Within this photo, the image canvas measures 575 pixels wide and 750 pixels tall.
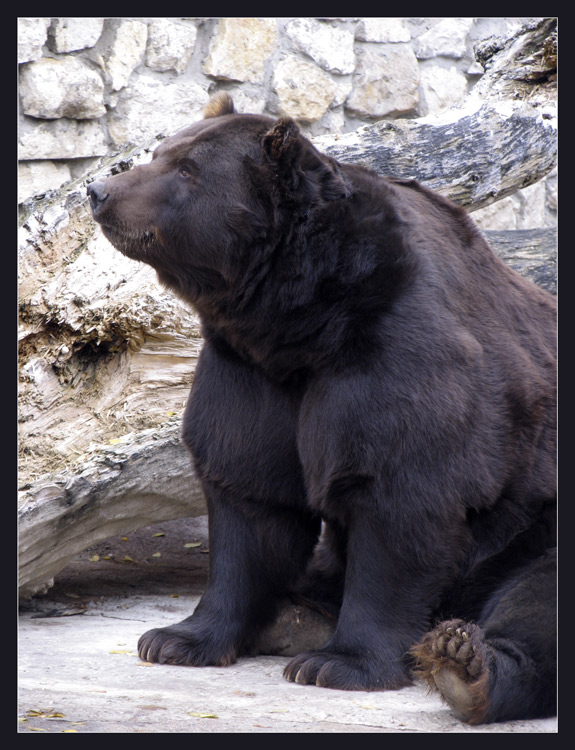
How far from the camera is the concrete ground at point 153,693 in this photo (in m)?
2.63

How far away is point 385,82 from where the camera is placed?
4520mm

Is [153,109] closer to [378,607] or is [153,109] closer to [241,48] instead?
[241,48]

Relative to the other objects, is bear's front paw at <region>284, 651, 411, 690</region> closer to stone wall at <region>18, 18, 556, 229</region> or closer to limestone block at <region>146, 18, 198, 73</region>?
stone wall at <region>18, 18, 556, 229</region>

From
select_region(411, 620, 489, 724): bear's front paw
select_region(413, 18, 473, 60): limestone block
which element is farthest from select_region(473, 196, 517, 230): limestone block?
select_region(411, 620, 489, 724): bear's front paw

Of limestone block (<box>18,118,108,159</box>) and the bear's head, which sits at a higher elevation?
limestone block (<box>18,118,108,159</box>)

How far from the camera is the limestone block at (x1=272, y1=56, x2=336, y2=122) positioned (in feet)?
13.8

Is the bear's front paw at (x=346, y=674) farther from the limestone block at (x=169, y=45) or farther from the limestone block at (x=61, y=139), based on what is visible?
the limestone block at (x=61, y=139)

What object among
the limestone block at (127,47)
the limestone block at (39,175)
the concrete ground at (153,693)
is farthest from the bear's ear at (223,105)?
the concrete ground at (153,693)

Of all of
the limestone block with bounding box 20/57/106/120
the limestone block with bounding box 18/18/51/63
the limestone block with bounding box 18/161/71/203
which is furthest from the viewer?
the limestone block with bounding box 18/161/71/203

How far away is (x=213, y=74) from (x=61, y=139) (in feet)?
3.40

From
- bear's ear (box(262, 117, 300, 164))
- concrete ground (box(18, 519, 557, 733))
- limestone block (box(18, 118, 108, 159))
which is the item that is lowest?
concrete ground (box(18, 519, 557, 733))

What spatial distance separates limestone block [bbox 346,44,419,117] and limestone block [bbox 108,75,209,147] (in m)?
0.73

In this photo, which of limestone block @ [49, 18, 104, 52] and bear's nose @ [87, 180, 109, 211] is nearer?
bear's nose @ [87, 180, 109, 211]

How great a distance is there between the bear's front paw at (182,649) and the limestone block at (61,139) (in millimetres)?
2633
